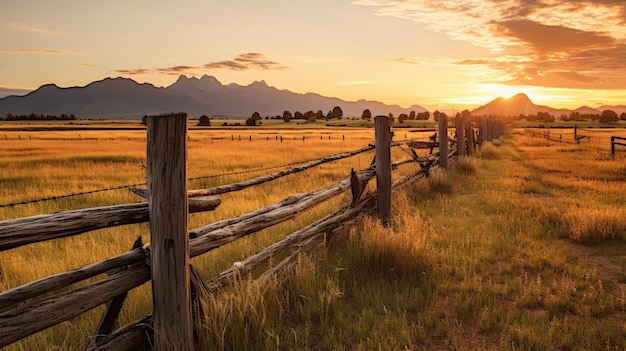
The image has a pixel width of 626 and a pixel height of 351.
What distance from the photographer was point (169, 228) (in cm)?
277

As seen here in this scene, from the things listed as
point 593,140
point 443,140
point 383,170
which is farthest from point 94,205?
point 593,140

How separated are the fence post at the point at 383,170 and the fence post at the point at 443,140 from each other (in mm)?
5441

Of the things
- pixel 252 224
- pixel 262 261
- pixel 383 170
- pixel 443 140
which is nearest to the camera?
pixel 252 224

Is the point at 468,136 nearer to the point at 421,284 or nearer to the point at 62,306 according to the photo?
the point at 421,284

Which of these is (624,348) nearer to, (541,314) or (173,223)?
(541,314)

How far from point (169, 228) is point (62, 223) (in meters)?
0.58

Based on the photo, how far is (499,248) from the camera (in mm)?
6160

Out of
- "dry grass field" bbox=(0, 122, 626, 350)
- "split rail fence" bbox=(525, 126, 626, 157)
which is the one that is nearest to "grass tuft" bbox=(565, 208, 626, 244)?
"dry grass field" bbox=(0, 122, 626, 350)

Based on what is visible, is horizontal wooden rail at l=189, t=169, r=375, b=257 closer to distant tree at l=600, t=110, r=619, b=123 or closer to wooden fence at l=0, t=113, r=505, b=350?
wooden fence at l=0, t=113, r=505, b=350

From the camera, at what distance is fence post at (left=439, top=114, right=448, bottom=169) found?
11703 mm

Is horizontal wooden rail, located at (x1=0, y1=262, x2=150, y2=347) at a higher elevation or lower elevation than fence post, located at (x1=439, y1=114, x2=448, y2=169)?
lower

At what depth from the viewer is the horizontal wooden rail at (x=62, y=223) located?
2.21 meters

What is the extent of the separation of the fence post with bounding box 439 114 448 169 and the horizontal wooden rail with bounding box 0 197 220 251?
32.8 feet

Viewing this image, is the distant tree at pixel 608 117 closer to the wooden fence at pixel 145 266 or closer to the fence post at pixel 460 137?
the fence post at pixel 460 137
